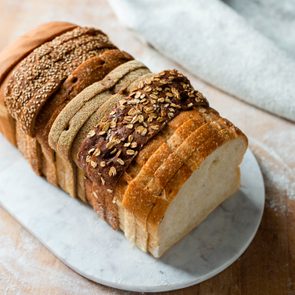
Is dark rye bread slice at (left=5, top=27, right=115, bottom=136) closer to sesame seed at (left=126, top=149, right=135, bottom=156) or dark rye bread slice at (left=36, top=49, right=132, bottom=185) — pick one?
dark rye bread slice at (left=36, top=49, right=132, bottom=185)

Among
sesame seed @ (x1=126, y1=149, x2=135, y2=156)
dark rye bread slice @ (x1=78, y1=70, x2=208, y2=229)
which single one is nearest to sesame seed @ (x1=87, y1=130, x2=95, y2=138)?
dark rye bread slice @ (x1=78, y1=70, x2=208, y2=229)

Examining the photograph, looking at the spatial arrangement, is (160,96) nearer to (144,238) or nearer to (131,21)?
(144,238)

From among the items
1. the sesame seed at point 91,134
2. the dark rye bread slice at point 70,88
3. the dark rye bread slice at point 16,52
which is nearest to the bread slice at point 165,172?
the sesame seed at point 91,134

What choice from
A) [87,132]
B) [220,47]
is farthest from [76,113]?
[220,47]

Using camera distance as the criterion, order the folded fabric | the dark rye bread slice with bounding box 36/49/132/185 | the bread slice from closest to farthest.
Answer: the bread slice < the dark rye bread slice with bounding box 36/49/132/185 < the folded fabric

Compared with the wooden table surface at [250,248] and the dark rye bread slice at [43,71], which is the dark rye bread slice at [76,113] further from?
the wooden table surface at [250,248]
